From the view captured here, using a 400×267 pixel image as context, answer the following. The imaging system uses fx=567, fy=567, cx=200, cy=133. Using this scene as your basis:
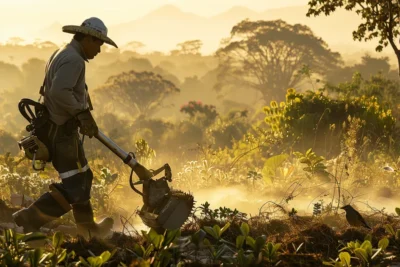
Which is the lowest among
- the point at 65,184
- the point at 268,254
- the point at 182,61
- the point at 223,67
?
the point at 268,254

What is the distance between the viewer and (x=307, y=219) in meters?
4.66

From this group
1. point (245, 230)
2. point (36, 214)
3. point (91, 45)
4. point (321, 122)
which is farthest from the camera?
point (321, 122)

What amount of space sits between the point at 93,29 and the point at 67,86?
0.53m

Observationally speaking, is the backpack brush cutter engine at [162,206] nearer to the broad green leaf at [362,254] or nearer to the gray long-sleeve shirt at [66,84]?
the gray long-sleeve shirt at [66,84]

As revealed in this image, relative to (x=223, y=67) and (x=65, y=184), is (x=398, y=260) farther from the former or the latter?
(x=223, y=67)

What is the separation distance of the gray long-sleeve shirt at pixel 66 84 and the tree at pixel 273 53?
4457 centimetres

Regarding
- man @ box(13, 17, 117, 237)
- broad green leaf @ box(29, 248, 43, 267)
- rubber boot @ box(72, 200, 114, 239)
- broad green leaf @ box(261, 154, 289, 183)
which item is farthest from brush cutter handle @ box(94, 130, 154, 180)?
broad green leaf @ box(261, 154, 289, 183)

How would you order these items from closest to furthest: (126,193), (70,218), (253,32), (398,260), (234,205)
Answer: (398,260) → (70,218) → (234,205) → (126,193) → (253,32)

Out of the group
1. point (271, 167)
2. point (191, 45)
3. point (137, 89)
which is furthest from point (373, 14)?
point (191, 45)

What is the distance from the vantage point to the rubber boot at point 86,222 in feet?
15.3

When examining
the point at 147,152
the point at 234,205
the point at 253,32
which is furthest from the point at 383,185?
the point at 253,32

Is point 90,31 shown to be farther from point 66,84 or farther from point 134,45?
point 134,45

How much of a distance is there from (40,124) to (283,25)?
153ft

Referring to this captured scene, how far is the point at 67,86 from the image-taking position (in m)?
4.36
